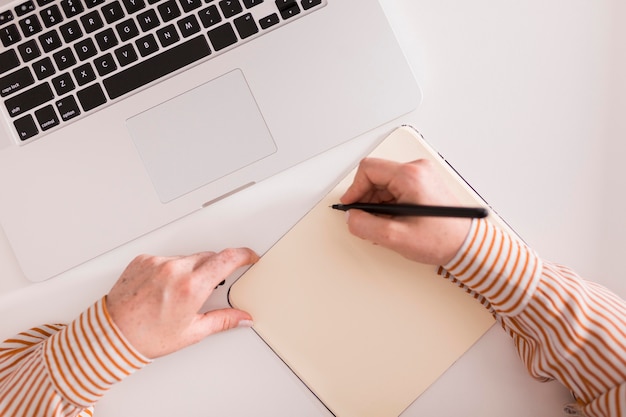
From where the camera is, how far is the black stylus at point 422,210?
0.55m

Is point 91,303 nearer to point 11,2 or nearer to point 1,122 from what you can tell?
point 1,122

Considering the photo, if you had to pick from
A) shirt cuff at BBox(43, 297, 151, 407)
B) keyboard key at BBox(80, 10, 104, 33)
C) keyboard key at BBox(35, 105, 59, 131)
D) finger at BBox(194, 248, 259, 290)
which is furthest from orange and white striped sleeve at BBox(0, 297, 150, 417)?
keyboard key at BBox(80, 10, 104, 33)

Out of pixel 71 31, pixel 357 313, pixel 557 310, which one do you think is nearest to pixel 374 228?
pixel 357 313

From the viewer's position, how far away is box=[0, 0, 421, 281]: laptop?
640 mm

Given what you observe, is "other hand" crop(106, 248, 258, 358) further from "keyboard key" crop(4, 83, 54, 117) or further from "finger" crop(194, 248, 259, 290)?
"keyboard key" crop(4, 83, 54, 117)

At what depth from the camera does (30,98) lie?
640mm

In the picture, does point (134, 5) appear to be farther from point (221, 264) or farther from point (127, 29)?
point (221, 264)

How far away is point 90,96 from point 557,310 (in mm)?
604

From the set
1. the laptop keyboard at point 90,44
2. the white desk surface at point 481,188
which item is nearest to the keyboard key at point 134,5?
the laptop keyboard at point 90,44

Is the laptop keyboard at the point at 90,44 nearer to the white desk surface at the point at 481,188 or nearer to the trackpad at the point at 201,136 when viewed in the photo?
the trackpad at the point at 201,136

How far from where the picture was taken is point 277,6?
640 millimetres

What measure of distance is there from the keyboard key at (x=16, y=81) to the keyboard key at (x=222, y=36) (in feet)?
0.74

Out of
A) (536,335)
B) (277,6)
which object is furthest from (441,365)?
(277,6)

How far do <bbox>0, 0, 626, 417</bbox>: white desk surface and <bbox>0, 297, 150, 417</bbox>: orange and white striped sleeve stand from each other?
0.20 ft
